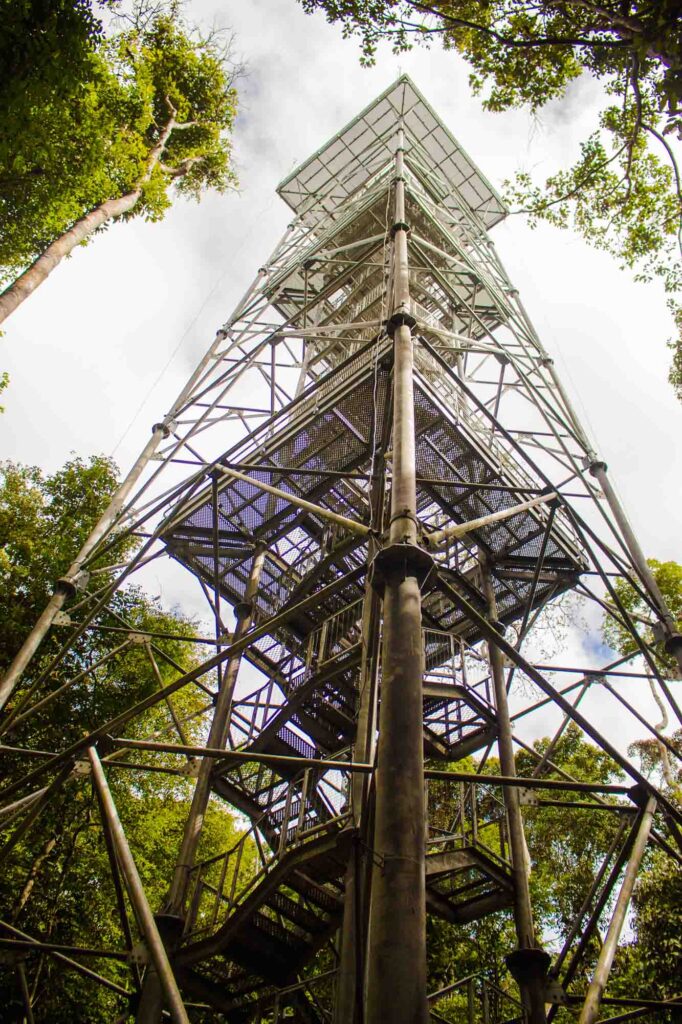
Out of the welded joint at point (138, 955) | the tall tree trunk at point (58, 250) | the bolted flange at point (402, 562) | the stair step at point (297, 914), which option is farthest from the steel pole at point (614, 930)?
the tall tree trunk at point (58, 250)

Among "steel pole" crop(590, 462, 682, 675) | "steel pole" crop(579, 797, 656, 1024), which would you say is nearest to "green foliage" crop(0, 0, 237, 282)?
"steel pole" crop(590, 462, 682, 675)

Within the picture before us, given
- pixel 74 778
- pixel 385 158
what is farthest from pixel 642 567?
pixel 385 158

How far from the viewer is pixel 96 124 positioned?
12.4 m

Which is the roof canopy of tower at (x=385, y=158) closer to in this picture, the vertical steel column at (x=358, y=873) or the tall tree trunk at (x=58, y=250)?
the tall tree trunk at (x=58, y=250)

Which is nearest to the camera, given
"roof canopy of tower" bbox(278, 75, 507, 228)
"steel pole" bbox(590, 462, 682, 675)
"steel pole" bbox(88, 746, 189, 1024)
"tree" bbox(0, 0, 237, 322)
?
"steel pole" bbox(88, 746, 189, 1024)

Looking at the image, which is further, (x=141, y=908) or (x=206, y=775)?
(x=206, y=775)

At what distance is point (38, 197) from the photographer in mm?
12180

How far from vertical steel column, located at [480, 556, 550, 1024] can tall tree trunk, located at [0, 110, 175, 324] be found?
301 inches

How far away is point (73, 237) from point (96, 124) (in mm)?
2138

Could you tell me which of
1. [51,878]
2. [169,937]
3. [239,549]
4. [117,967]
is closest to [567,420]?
[239,549]

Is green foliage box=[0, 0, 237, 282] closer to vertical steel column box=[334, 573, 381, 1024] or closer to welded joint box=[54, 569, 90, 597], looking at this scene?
welded joint box=[54, 569, 90, 597]

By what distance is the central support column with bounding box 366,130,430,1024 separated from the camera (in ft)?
10.1

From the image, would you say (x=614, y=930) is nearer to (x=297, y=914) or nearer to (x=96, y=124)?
(x=297, y=914)

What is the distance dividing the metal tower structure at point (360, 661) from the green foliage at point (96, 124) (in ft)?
11.6
